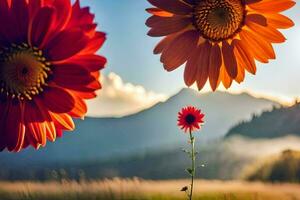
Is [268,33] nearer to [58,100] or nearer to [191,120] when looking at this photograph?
[58,100]

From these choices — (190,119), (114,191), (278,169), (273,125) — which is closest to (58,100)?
(190,119)

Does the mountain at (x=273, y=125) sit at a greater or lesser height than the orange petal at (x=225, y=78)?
greater

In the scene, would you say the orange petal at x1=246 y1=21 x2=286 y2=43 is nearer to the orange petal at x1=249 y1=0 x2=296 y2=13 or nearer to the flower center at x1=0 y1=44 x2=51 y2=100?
the orange petal at x1=249 y1=0 x2=296 y2=13

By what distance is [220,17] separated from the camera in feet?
1.05

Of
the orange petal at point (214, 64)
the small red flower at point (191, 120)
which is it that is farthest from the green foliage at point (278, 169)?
the orange petal at point (214, 64)

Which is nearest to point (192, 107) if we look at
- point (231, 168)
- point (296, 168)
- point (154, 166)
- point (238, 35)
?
point (238, 35)

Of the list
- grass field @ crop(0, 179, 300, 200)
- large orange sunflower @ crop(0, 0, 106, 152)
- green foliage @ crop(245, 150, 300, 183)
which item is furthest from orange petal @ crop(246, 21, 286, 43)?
green foliage @ crop(245, 150, 300, 183)

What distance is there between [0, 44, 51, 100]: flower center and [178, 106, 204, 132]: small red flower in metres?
0.31

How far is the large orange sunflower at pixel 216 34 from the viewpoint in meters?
0.30

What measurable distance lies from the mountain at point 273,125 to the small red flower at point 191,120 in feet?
7.68

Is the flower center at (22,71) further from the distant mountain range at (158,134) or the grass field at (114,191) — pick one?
the grass field at (114,191)

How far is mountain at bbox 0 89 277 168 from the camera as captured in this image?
2.15 metres

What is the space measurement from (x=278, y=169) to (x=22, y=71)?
7.73 feet

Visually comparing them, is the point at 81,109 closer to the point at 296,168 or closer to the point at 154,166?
the point at 296,168
